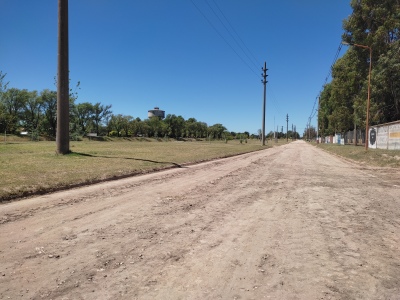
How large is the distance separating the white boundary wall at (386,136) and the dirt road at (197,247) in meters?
23.0

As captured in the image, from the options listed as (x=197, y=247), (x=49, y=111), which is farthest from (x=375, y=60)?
(x=49, y=111)

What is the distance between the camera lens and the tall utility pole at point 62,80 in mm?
18344

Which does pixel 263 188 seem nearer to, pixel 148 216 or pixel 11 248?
pixel 148 216

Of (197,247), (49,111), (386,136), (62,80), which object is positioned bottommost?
(197,247)

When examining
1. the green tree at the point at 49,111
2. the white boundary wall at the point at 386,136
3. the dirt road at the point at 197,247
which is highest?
the green tree at the point at 49,111

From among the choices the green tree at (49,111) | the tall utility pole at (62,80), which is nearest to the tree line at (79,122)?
the green tree at (49,111)

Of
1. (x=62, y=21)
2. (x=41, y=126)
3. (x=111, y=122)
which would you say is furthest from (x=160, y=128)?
(x=62, y=21)

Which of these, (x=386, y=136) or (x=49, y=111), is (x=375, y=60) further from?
(x=49, y=111)

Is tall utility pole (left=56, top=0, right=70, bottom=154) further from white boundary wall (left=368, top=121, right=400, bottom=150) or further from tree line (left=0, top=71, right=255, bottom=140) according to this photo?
tree line (left=0, top=71, right=255, bottom=140)

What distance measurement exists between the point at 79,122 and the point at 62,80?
305ft

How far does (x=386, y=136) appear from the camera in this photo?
30.8 metres

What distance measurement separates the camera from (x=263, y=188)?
413 inches

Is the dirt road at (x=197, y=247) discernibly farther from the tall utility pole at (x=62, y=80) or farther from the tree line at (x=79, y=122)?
the tree line at (x=79, y=122)

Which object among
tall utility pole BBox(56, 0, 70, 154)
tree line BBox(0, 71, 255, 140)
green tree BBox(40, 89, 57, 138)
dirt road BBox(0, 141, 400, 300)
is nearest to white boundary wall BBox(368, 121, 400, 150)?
dirt road BBox(0, 141, 400, 300)
